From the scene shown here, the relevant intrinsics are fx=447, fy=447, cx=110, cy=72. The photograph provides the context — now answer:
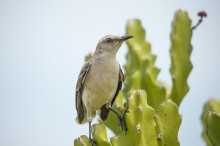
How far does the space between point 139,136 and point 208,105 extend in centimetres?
163

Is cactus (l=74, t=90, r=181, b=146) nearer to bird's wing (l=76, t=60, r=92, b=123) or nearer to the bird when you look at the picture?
the bird

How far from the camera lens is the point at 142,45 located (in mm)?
6836

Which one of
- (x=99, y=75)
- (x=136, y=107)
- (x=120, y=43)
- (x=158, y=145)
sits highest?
(x=120, y=43)

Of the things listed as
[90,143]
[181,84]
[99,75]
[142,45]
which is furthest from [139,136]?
[142,45]

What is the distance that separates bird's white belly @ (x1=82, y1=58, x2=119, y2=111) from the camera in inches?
218

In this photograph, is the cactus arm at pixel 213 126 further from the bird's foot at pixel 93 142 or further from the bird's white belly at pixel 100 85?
the bird's white belly at pixel 100 85

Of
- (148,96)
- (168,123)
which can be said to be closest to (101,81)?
(148,96)

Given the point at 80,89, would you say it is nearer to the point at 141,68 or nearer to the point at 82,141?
the point at 141,68

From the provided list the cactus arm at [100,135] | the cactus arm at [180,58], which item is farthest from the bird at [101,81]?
the cactus arm at [180,58]

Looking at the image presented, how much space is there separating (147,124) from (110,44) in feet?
5.43

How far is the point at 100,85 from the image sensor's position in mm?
5539

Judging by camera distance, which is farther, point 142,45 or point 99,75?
point 142,45

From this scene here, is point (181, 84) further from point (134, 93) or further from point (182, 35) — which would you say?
point (134, 93)

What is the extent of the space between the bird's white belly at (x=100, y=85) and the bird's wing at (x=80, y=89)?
9 centimetres
